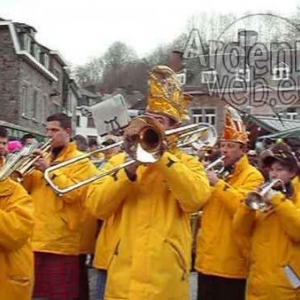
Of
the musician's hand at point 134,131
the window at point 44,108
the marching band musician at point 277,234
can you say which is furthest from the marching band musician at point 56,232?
the window at point 44,108

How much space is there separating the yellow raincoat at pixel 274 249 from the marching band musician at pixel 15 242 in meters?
1.49

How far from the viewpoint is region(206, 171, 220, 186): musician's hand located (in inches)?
205

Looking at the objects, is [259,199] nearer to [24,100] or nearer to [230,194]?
[230,194]

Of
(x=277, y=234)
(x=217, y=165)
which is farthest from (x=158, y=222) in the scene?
(x=217, y=165)

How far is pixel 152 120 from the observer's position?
411 centimetres

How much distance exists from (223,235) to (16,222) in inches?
67.8

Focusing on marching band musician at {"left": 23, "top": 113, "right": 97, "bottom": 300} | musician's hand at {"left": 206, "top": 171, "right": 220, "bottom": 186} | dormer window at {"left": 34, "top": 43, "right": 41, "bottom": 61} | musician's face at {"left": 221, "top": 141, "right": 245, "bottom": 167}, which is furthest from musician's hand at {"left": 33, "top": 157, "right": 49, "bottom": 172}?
dormer window at {"left": 34, "top": 43, "right": 41, "bottom": 61}

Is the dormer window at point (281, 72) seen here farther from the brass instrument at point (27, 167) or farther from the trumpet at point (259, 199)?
the trumpet at point (259, 199)

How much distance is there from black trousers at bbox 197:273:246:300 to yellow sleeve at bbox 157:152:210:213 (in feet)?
4.30

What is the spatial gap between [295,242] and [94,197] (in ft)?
4.56

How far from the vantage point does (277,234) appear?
4.79 meters

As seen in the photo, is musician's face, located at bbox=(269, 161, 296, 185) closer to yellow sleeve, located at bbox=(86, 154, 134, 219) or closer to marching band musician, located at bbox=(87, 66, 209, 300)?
marching band musician, located at bbox=(87, 66, 209, 300)

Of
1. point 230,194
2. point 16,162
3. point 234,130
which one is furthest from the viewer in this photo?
point 234,130

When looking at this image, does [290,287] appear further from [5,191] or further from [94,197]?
[5,191]
